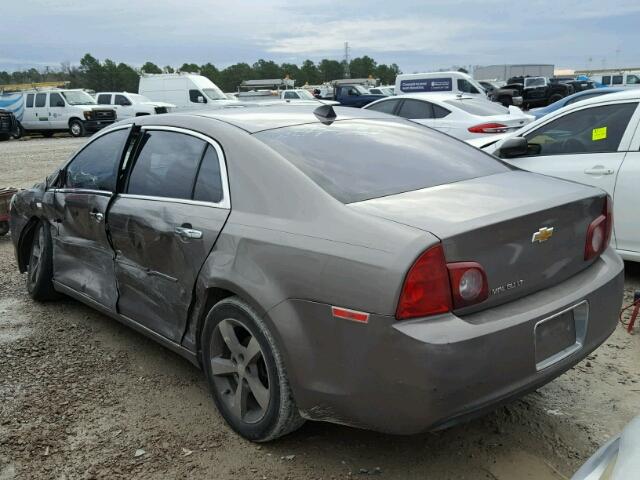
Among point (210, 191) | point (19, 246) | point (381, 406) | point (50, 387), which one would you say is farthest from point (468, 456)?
point (19, 246)

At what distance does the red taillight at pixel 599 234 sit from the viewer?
289 centimetres

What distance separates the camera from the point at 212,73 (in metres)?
94.2

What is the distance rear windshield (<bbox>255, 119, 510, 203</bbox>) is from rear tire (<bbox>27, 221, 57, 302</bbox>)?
2.45 metres

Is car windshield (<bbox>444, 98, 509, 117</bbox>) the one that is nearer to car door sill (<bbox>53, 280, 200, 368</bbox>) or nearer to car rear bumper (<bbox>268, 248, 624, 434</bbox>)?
car door sill (<bbox>53, 280, 200, 368</bbox>)

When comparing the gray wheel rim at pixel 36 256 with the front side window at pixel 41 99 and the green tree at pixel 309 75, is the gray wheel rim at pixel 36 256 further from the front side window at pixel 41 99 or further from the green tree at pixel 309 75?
the green tree at pixel 309 75

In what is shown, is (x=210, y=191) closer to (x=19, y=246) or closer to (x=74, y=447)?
(x=74, y=447)

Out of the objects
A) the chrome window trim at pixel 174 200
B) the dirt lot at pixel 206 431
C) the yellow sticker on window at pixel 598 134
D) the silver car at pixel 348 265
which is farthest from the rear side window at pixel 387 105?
the chrome window trim at pixel 174 200

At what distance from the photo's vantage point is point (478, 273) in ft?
7.79

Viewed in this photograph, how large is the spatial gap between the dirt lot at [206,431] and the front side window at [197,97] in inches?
958

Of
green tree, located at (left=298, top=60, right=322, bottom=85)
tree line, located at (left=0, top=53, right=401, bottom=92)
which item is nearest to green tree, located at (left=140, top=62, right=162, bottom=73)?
tree line, located at (left=0, top=53, right=401, bottom=92)

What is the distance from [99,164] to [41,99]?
25953 millimetres

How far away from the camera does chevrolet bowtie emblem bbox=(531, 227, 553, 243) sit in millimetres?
2580

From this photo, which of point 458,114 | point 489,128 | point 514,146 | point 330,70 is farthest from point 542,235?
point 330,70

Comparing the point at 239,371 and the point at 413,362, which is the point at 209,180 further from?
the point at 413,362
